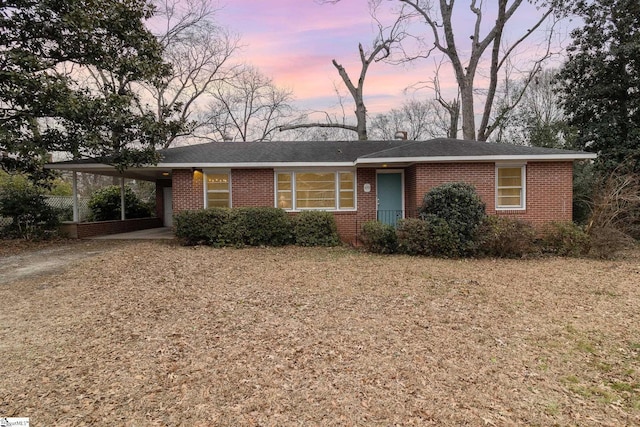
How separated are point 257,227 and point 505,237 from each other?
268 inches

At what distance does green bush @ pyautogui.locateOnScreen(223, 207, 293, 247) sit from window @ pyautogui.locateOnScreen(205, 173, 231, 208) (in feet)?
5.31

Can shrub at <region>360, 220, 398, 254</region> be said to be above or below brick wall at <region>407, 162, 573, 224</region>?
below

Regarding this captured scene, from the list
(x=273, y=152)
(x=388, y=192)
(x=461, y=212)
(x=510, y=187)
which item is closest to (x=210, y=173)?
(x=273, y=152)

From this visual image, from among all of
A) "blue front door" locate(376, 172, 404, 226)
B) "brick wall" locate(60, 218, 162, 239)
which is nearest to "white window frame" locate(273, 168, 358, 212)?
"blue front door" locate(376, 172, 404, 226)

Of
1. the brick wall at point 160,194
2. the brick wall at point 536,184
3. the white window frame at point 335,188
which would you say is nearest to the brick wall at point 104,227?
the brick wall at point 160,194

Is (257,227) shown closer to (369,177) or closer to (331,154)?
(331,154)

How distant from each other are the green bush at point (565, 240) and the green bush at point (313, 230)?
5779 mm

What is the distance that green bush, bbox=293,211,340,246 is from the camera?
10.5 m

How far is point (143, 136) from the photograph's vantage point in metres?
11.5

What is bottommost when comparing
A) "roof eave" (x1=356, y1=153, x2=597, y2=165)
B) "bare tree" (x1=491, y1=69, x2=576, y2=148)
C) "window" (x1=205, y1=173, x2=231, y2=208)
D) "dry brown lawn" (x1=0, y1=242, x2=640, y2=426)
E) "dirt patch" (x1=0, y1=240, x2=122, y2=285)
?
"dry brown lawn" (x1=0, y1=242, x2=640, y2=426)

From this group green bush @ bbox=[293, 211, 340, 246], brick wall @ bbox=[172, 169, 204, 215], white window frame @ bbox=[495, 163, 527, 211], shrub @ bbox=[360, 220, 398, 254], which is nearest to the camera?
shrub @ bbox=[360, 220, 398, 254]

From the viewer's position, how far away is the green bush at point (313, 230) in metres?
10.5

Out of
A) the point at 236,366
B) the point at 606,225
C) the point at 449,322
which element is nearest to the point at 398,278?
the point at 449,322

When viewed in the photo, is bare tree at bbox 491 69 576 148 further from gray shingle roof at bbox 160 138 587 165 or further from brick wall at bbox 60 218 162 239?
brick wall at bbox 60 218 162 239
